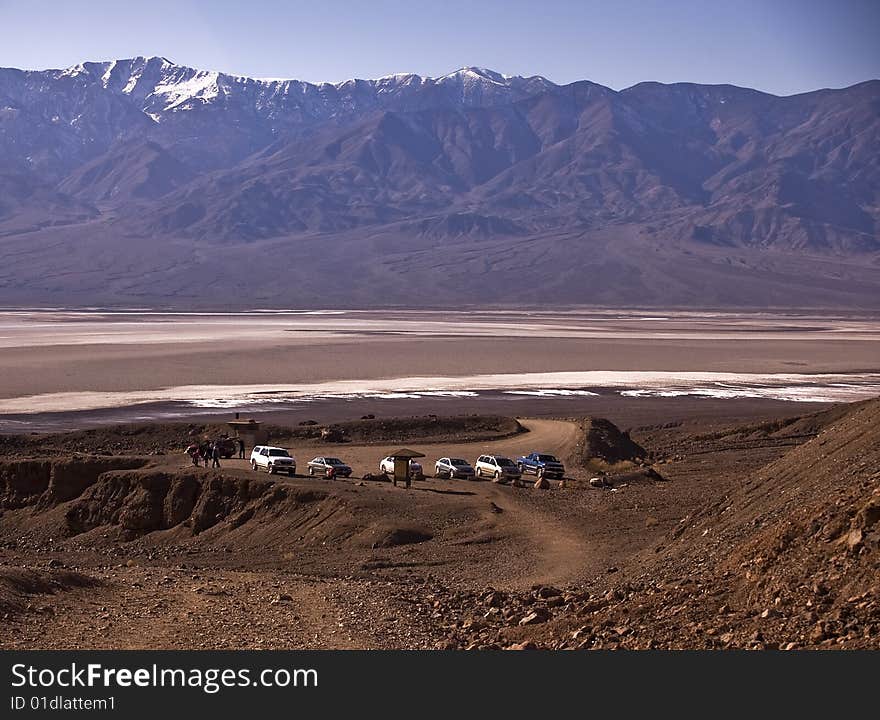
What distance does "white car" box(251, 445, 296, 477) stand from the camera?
99.2 feet

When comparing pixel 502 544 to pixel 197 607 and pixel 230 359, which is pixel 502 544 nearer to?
pixel 197 607

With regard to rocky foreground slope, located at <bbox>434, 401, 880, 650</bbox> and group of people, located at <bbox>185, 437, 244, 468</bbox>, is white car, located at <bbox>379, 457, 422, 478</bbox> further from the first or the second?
rocky foreground slope, located at <bbox>434, 401, 880, 650</bbox>

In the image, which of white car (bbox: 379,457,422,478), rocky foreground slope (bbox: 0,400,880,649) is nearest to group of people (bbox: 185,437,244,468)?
rocky foreground slope (bbox: 0,400,880,649)

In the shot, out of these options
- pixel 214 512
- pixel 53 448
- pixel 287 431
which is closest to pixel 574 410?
pixel 287 431

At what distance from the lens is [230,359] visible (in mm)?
74562

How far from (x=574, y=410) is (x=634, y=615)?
39015 millimetres

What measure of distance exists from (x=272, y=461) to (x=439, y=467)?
4180mm

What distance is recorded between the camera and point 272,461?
30312mm

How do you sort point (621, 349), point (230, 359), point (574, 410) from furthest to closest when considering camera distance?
point (621, 349) → point (230, 359) → point (574, 410)

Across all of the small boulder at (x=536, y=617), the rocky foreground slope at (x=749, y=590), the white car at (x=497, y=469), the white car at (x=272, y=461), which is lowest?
the white car at (x=497, y=469)

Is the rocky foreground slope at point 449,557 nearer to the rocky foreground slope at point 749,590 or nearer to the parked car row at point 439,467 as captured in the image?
the rocky foreground slope at point 749,590

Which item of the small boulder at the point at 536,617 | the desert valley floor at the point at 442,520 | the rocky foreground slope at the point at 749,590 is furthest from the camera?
the small boulder at the point at 536,617

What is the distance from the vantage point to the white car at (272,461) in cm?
3023

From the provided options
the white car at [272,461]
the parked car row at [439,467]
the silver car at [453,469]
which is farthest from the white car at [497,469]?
the white car at [272,461]
